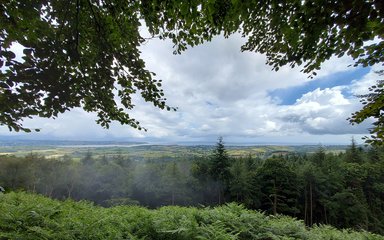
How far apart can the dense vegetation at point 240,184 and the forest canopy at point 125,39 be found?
32793mm

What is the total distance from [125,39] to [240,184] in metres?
35.4

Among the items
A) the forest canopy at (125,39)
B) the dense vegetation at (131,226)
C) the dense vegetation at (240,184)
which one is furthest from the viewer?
the dense vegetation at (240,184)

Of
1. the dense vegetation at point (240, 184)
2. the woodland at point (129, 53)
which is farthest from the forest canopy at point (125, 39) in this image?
the dense vegetation at point (240, 184)

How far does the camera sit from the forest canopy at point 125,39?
6.42 feet

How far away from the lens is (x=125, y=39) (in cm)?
337

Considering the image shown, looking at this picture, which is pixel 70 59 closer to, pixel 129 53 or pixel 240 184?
pixel 129 53

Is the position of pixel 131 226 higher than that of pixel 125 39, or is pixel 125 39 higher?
pixel 125 39

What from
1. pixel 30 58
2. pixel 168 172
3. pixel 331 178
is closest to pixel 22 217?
pixel 30 58

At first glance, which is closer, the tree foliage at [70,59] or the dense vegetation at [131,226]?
the tree foliage at [70,59]

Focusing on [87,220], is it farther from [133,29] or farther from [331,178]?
[331,178]

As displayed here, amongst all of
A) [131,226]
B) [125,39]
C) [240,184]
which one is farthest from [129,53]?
[240,184]

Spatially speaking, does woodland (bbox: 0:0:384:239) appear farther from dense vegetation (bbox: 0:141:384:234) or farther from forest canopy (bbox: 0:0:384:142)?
dense vegetation (bbox: 0:141:384:234)

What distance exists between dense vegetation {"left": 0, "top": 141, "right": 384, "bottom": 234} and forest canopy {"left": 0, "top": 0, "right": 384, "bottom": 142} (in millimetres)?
32793

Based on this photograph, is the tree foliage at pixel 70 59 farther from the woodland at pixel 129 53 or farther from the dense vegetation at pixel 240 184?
the dense vegetation at pixel 240 184
